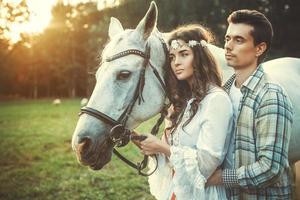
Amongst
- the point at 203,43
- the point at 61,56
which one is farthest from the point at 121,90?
the point at 61,56

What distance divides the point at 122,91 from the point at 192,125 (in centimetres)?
56

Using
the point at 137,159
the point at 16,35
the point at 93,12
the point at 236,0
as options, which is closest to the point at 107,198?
the point at 137,159

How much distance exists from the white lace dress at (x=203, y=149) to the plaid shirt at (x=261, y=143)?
0.31 feet

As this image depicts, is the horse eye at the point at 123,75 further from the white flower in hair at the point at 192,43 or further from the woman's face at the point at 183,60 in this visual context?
the white flower in hair at the point at 192,43

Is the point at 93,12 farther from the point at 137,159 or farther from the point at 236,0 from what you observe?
the point at 137,159

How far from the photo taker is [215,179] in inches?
90.4

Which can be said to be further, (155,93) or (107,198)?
(107,198)

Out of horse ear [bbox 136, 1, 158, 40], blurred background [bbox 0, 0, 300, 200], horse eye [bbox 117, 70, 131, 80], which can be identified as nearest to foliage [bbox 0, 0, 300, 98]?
blurred background [bbox 0, 0, 300, 200]

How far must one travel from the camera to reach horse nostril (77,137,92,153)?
7.94ft

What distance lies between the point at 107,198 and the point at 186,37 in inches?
146

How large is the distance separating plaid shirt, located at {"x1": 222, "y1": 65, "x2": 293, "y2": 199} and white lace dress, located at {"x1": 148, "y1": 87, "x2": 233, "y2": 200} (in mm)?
96

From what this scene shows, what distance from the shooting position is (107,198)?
5605mm

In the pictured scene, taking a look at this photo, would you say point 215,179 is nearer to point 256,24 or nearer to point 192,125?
point 192,125

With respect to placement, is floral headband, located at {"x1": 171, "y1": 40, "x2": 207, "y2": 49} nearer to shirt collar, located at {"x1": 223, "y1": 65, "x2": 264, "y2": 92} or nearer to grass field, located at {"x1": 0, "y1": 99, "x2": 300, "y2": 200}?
shirt collar, located at {"x1": 223, "y1": 65, "x2": 264, "y2": 92}
